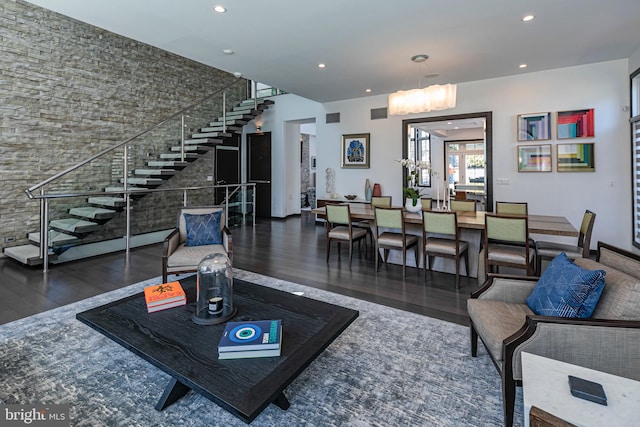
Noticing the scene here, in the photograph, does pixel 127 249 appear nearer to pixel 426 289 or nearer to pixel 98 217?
pixel 98 217

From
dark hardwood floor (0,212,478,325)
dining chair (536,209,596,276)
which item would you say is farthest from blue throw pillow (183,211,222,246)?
dining chair (536,209,596,276)

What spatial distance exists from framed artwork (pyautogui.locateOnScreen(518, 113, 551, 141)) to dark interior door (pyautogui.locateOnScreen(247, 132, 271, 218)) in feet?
20.8

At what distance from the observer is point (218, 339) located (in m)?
1.79

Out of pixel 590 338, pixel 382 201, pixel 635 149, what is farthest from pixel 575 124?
pixel 590 338

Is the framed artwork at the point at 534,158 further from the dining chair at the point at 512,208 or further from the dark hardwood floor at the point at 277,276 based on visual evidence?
the dark hardwood floor at the point at 277,276

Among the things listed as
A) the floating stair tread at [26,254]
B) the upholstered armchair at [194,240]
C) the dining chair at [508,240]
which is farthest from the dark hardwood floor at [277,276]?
the upholstered armchair at [194,240]

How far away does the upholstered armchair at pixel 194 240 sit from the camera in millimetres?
3512

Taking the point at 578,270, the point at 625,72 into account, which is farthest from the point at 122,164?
the point at 625,72

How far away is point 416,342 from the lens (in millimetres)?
2504

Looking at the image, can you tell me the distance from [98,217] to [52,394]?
4.26 metres

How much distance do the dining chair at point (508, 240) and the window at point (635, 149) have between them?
2.60 metres

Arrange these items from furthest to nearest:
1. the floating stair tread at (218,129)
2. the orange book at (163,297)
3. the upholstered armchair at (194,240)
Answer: the floating stair tread at (218,129)
the upholstered armchair at (194,240)
the orange book at (163,297)

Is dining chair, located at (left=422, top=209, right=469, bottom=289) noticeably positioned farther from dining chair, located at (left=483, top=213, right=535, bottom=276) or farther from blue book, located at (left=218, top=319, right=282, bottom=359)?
blue book, located at (left=218, top=319, right=282, bottom=359)

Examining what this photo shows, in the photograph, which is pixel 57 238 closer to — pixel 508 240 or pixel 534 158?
pixel 508 240
